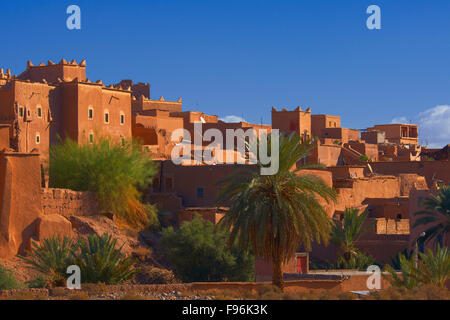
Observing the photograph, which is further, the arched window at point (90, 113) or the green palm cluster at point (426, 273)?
the arched window at point (90, 113)

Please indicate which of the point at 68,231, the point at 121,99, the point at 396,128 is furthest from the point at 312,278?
the point at 396,128

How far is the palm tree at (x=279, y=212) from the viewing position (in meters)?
22.6

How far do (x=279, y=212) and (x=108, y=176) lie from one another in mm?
14097

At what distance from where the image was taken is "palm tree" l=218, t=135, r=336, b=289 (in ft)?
74.1

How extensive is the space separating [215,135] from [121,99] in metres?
8.59

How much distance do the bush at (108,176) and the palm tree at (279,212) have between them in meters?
12.7

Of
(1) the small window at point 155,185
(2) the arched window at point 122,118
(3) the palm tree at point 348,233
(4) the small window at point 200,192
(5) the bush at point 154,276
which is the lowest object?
(5) the bush at point 154,276

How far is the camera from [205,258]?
1271 inches

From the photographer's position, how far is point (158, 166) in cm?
3975
